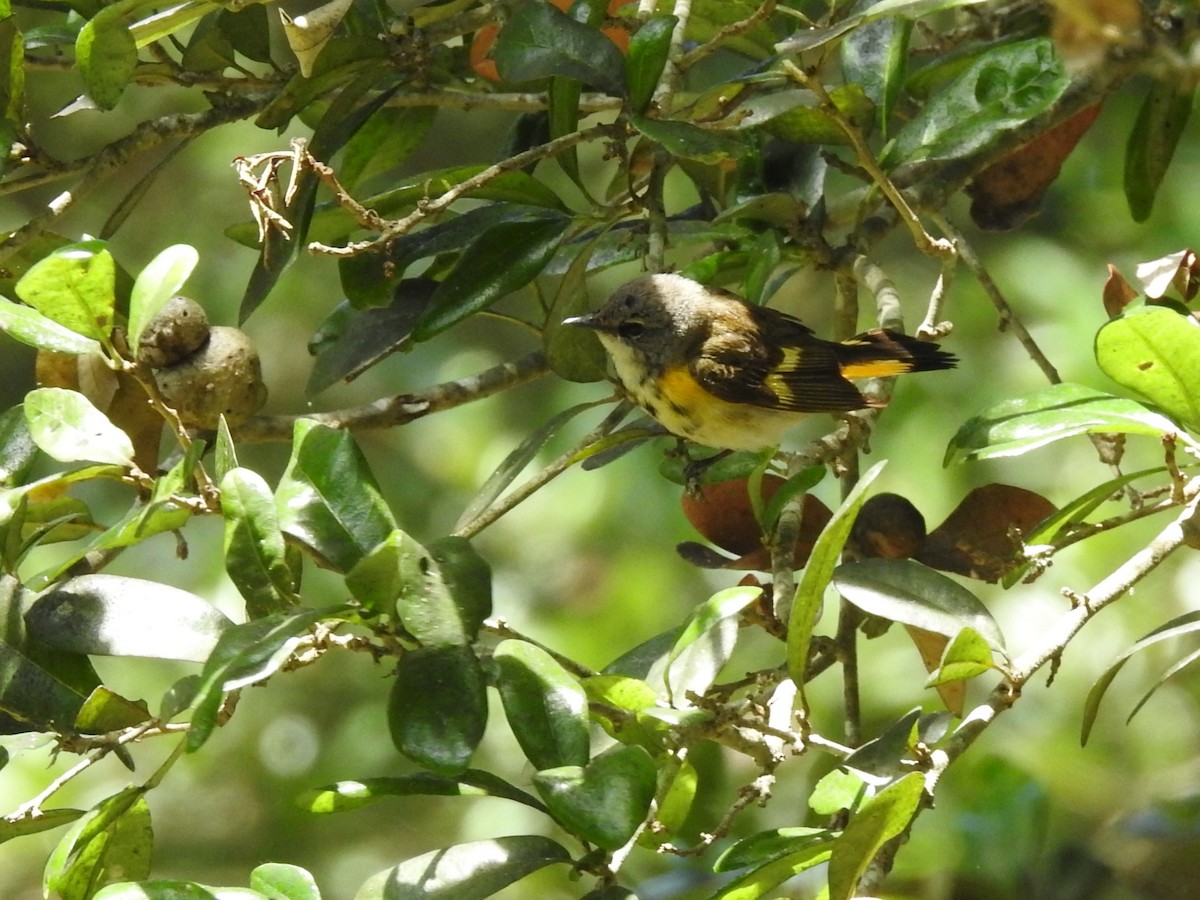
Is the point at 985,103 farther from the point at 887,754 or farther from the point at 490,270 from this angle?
the point at 887,754

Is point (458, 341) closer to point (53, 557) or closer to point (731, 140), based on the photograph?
point (53, 557)

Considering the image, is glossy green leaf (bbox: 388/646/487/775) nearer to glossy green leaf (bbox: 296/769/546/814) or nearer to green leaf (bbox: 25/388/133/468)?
glossy green leaf (bbox: 296/769/546/814)

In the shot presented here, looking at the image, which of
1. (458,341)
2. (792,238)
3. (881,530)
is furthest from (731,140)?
(458,341)

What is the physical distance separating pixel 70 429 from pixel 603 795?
1.90ft

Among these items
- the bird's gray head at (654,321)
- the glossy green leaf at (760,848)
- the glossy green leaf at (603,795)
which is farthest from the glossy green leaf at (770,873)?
the bird's gray head at (654,321)

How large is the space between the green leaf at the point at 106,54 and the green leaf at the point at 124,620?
1.92ft

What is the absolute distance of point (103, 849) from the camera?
114cm

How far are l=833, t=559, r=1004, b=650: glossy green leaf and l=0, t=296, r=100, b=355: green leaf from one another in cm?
73

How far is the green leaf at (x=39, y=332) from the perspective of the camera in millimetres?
1164

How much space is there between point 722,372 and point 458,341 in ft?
4.81

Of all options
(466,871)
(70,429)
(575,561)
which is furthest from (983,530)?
(575,561)

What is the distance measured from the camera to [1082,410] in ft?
4.36

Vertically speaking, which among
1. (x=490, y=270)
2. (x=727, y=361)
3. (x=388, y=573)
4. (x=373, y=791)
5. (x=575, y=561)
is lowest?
(x=575, y=561)

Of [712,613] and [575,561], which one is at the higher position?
[712,613]
